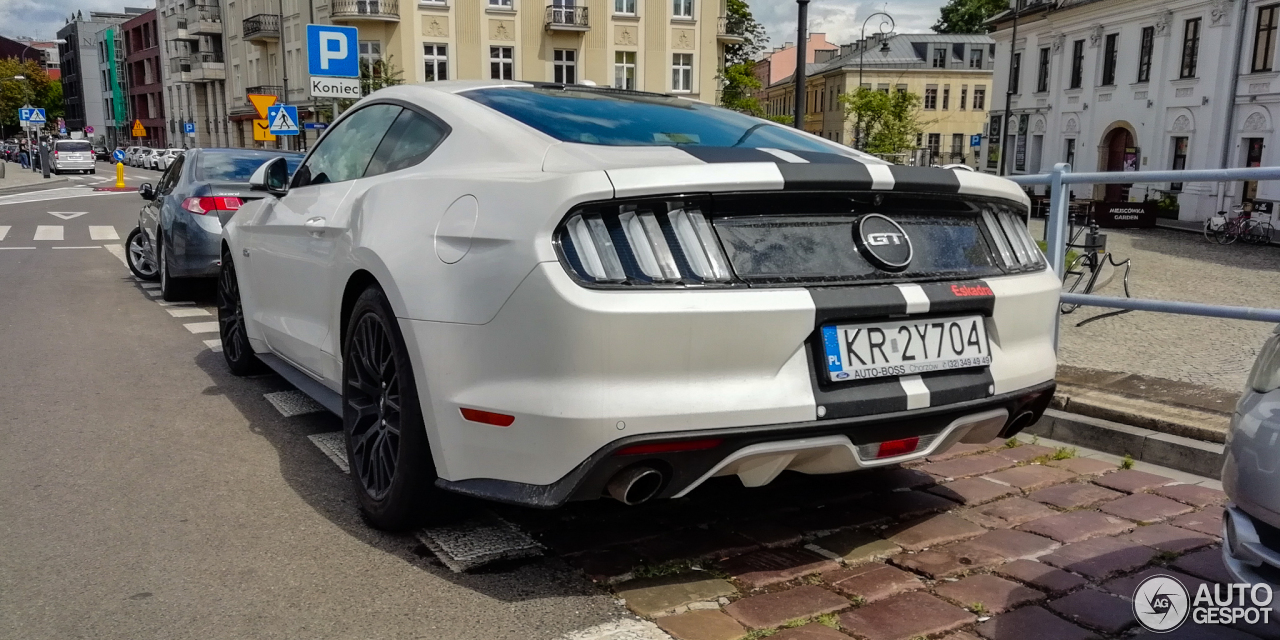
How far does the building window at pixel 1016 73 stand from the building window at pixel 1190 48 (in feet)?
40.7

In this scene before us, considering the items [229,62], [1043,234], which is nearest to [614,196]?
[1043,234]

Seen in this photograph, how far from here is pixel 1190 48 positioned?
3541 cm

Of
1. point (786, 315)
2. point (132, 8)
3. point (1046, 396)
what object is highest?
point (132, 8)

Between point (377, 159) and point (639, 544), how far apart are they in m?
1.80

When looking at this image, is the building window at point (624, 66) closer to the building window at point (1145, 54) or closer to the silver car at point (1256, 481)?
the building window at point (1145, 54)

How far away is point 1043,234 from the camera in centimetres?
535

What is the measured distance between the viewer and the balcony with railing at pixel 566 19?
48781 millimetres

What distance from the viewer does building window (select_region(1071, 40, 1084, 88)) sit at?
42.8 meters

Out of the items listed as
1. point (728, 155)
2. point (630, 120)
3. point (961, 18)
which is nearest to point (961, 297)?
point (728, 155)

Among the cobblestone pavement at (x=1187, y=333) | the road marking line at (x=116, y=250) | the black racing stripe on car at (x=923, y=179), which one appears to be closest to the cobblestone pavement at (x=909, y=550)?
the black racing stripe on car at (x=923, y=179)

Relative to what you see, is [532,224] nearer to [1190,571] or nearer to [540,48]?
[1190,571]

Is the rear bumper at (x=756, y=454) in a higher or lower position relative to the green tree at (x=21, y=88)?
lower

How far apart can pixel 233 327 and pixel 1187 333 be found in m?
5.55

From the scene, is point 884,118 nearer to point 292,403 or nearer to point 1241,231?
point 1241,231
